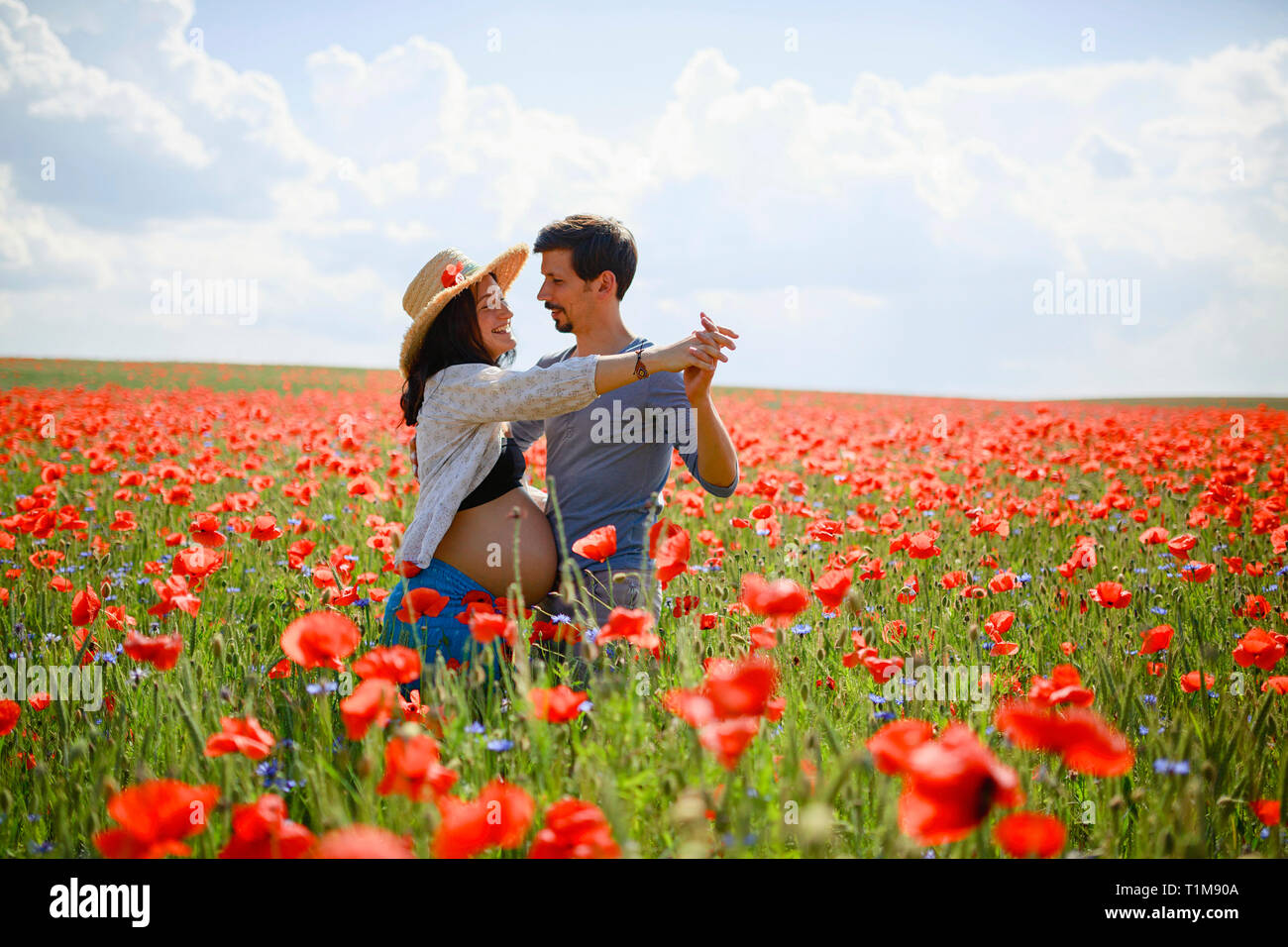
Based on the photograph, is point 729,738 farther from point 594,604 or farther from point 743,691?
point 594,604

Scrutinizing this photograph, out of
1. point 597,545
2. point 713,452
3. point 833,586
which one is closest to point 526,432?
point 713,452

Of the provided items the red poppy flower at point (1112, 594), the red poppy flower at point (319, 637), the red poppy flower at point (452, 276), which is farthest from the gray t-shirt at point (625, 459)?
the red poppy flower at point (319, 637)

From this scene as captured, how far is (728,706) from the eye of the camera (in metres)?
1.26

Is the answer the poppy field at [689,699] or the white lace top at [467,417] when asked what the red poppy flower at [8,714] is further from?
the white lace top at [467,417]

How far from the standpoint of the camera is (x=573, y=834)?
1.33 metres

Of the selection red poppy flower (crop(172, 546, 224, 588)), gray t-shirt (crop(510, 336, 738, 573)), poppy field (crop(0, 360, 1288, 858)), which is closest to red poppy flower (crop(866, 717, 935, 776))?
poppy field (crop(0, 360, 1288, 858))

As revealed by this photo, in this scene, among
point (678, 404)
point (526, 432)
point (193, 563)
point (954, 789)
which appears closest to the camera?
point (954, 789)

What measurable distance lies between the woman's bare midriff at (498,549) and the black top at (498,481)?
2 centimetres

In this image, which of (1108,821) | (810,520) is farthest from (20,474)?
(1108,821)

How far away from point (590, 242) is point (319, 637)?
2.36 m

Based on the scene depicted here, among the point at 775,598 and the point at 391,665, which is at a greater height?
the point at 775,598

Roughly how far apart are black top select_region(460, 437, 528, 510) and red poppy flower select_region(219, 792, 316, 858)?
184 cm

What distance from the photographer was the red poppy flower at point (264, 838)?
1355mm

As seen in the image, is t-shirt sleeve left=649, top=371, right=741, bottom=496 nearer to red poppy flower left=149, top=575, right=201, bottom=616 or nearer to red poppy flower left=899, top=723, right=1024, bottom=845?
red poppy flower left=149, top=575, right=201, bottom=616
